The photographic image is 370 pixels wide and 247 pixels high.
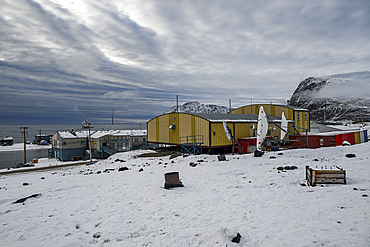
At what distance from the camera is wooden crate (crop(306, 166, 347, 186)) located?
9.48 metres

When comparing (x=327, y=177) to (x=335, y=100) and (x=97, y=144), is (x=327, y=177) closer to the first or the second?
(x=97, y=144)

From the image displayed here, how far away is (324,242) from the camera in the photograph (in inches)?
211

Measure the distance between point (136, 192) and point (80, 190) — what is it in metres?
3.66

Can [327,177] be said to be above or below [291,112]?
below

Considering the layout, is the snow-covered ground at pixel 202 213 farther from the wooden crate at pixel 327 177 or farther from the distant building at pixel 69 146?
the distant building at pixel 69 146

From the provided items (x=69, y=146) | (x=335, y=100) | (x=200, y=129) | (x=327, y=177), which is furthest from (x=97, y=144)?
(x=335, y=100)

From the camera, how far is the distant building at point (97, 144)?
160ft

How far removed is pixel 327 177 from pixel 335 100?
607 feet

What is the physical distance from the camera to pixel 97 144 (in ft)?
163

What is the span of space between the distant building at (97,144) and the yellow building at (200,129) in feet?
55.6

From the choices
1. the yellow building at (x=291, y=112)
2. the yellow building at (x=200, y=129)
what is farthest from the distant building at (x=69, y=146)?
the yellow building at (x=291, y=112)

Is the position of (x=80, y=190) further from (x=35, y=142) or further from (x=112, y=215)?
(x=35, y=142)

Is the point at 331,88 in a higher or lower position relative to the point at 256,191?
higher

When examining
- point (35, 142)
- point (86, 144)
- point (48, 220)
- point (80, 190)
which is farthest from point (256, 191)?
point (35, 142)
